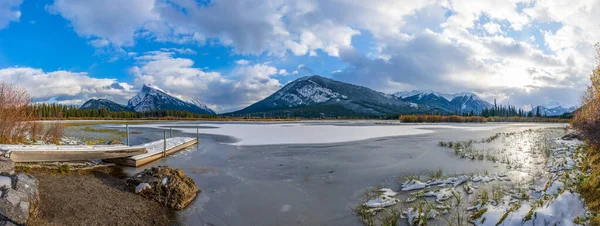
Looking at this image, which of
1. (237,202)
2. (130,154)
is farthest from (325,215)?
(130,154)

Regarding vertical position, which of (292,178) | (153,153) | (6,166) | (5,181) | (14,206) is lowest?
(292,178)

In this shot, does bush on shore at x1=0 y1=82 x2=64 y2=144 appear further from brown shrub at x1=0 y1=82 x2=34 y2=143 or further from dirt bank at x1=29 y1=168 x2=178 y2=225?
dirt bank at x1=29 y1=168 x2=178 y2=225

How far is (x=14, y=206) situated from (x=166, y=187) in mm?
3882

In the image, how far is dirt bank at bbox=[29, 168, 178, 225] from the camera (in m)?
6.79

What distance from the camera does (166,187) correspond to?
30.6 feet

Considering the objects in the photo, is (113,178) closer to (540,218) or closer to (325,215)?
(325,215)

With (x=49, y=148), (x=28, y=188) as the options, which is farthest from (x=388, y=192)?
(x=49, y=148)

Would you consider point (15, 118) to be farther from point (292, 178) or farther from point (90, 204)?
point (292, 178)

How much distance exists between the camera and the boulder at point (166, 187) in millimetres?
8992

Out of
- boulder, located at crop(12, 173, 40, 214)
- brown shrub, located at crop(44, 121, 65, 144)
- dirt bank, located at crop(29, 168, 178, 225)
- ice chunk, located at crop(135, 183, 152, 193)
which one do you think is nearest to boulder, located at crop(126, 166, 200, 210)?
ice chunk, located at crop(135, 183, 152, 193)

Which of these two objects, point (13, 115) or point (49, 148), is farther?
point (13, 115)

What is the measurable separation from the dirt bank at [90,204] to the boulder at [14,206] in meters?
0.27

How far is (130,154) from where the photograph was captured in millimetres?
14641

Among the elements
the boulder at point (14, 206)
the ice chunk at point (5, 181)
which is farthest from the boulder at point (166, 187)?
the boulder at point (14, 206)
